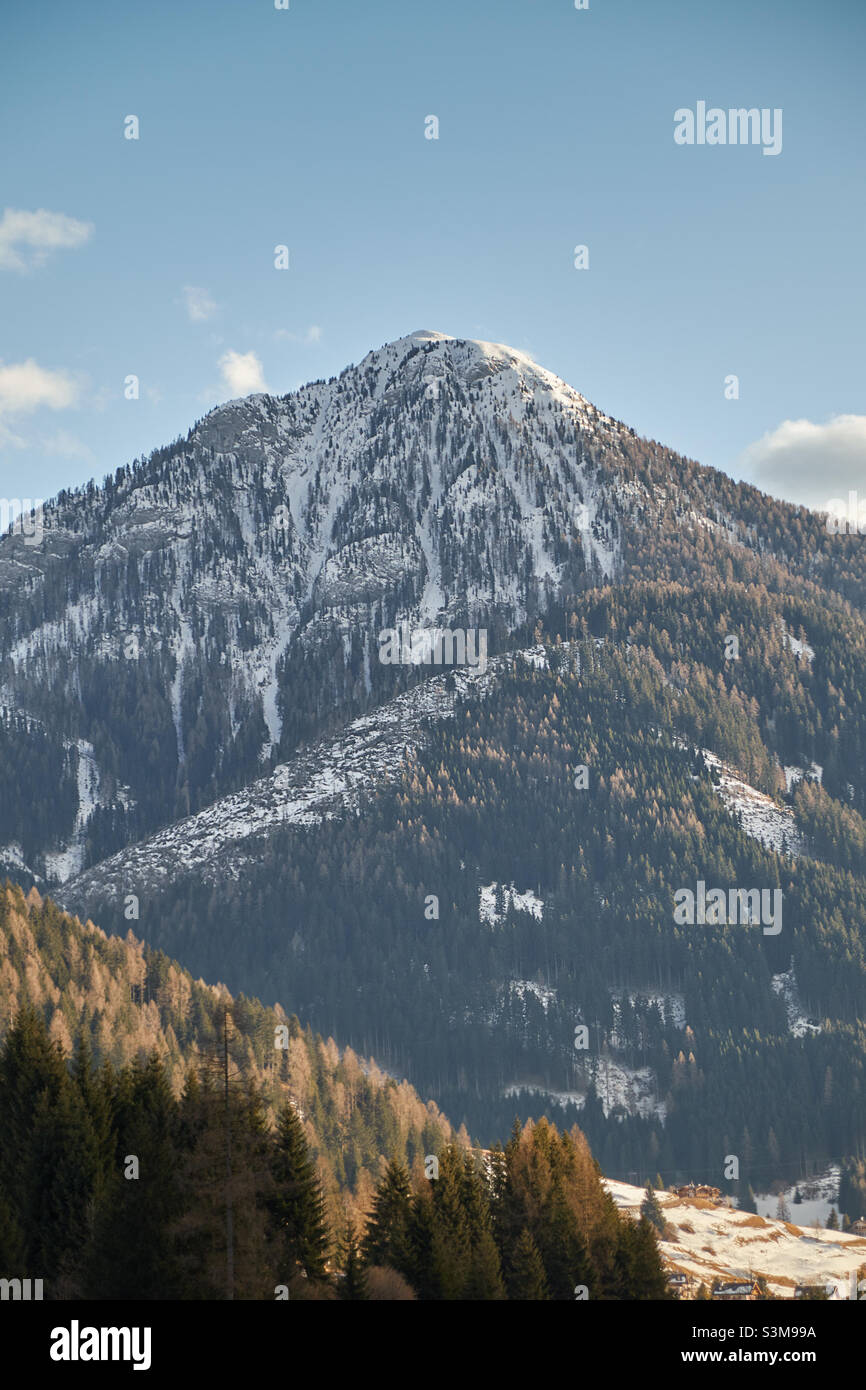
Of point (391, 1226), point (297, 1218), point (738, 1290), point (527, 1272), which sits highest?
point (297, 1218)

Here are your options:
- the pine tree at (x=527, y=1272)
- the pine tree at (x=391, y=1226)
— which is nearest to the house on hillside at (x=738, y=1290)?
the pine tree at (x=527, y=1272)

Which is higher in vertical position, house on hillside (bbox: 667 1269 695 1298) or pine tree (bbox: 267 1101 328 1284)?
pine tree (bbox: 267 1101 328 1284)

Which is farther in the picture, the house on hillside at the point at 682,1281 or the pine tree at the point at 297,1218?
the house on hillside at the point at 682,1281

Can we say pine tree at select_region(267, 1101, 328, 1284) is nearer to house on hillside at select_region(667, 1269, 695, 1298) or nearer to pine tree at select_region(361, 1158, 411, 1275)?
pine tree at select_region(361, 1158, 411, 1275)

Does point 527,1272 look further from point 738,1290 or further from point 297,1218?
point 738,1290

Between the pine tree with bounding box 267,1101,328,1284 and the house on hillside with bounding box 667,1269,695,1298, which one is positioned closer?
the pine tree with bounding box 267,1101,328,1284

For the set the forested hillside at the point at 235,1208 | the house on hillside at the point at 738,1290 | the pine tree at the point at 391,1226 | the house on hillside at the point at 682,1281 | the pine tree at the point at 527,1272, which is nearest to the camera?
the forested hillside at the point at 235,1208

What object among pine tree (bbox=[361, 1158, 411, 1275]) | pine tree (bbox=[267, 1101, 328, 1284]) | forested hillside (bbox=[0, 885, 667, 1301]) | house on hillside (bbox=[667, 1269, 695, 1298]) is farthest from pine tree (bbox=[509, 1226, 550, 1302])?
house on hillside (bbox=[667, 1269, 695, 1298])

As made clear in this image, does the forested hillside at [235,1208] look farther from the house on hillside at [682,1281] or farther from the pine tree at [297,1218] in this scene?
the house on hillside at [682,1281]

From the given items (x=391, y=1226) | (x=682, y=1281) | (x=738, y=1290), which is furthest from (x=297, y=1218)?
(x=738, y=1290)
